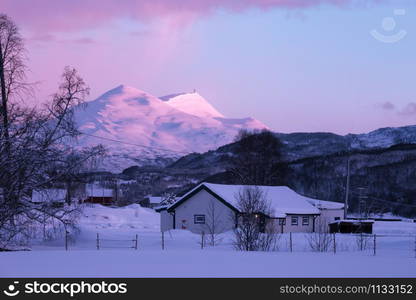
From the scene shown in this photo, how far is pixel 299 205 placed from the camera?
186ft

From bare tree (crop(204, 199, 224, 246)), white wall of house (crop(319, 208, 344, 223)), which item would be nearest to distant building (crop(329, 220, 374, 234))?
white wall of house (crop(319, 208, 344, 223))

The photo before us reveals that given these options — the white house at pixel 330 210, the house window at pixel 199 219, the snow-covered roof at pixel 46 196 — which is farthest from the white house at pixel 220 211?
the snow-covered roof at pixel 46 196

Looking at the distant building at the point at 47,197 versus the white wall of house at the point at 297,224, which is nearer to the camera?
the distant building at the point at 47,197

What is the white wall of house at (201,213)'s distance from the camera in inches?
2039

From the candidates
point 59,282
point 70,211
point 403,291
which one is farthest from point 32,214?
point 403,291

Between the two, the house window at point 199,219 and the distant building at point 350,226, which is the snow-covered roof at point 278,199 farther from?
the distant building at point 350,226

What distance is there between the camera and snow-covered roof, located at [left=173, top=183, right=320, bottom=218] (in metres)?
52.4

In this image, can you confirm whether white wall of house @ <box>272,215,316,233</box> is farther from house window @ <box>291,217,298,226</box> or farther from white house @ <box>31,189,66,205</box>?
white house @ <box>31,189,66,205</box>

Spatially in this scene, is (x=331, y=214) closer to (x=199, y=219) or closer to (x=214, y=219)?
(x=214, y=219)

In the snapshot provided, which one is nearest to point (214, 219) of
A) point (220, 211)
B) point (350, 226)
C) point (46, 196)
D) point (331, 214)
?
point (220, 211)

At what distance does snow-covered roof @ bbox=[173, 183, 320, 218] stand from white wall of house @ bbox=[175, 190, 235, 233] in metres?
0.76

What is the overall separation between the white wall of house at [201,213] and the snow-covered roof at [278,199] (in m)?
0.76

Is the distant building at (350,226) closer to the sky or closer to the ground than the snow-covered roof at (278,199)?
closer to the ground

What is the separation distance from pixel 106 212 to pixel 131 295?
72.3 meters
